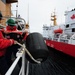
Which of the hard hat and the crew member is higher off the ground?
the hard hat

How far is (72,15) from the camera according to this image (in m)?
13.7

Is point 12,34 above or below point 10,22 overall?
below

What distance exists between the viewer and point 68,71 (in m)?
6.33

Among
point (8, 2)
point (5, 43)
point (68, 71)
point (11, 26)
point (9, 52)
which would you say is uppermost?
point (8, 2)

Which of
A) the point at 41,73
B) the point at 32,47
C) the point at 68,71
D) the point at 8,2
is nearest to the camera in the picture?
the point at 32,47

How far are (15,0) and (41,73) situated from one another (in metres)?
11.8

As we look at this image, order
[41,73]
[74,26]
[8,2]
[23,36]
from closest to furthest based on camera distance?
[23,36], [41,73], [74,26], [8,2]

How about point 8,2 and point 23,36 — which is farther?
point 8,2

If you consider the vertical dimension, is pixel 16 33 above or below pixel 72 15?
below

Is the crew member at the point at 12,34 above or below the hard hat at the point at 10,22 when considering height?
below

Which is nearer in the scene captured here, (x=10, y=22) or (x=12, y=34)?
(x=10, y=22)

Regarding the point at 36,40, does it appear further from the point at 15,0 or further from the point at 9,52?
the point at 15,0

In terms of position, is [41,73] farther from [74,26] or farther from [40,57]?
[74,26]

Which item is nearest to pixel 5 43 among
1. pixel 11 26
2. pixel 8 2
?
pixel 11 26
